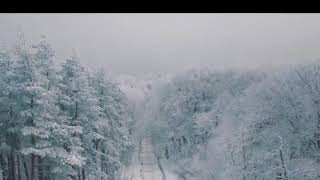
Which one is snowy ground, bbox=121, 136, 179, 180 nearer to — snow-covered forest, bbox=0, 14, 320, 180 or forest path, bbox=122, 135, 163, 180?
forest path, bbox=122, 135, 163, 180

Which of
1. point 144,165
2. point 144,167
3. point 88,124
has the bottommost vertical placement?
point 144,167

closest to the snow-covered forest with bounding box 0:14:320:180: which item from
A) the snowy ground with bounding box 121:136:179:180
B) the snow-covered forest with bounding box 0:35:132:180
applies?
the snow-covered forest with bounding box 0:35:132:180

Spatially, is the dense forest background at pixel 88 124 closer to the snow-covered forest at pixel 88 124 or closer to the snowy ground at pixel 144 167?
the snow-covered forest at pixel 88 124

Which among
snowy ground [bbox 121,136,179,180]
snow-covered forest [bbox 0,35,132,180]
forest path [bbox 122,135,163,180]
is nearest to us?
snow-covered forest [bbox 0,35,132,180]

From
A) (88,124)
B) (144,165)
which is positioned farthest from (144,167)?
(88,124)

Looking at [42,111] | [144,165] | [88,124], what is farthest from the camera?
[144,165]

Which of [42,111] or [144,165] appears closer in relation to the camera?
[42,111]

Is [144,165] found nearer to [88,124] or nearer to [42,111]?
[88,124]

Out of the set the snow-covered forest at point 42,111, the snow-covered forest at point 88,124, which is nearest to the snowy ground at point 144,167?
the snow-covered forest at point 88,124

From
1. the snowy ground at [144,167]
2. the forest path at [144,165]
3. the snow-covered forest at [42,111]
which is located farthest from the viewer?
the forest path at [144,165]

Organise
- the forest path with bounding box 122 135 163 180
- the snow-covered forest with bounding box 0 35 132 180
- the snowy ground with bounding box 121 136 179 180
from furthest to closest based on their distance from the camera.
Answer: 1. the forest path with bounding box 122 135 163 180
2. the snowy ground with bounding box 121 136 179 180
3. the snow-covered forest with bounding box 0 35 132 180

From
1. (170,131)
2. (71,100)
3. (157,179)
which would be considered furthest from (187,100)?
(71,100)

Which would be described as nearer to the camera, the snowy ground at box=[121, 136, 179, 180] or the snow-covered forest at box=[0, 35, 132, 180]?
the snow-covered forest at box=[0, 35, 132, 180]
